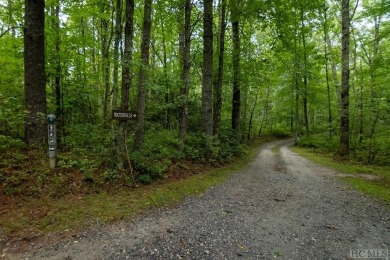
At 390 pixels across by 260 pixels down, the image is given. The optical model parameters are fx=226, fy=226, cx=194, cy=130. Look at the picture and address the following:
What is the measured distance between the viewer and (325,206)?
4.81 m

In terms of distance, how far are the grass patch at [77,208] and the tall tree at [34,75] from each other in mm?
2041

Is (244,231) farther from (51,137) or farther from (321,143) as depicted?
(321,143)

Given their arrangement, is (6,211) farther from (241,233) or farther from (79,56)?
(79,56)

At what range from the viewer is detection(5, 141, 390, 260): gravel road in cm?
298

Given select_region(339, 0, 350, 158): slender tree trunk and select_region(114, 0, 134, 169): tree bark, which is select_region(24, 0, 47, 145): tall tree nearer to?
select_region(114, 0, 134, 169): tree bark

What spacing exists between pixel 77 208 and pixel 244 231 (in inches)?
117

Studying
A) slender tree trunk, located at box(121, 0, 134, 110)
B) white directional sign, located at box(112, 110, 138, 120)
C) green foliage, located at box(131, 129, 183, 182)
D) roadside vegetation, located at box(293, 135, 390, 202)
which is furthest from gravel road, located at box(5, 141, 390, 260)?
slender tree trunk, located at box(121, 0, 134, 110)

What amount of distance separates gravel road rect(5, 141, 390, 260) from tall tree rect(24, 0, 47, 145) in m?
3.54

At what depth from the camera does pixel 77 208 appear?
13.4 feet

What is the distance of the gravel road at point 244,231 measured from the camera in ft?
9.77

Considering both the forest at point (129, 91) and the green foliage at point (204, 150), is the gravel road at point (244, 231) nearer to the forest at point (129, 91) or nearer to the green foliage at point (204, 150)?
the forest at point (129, 91)

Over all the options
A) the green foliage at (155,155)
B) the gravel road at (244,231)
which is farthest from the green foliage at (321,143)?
the green foliage at (155,155)

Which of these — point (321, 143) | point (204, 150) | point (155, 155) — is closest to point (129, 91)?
point (155, 155)

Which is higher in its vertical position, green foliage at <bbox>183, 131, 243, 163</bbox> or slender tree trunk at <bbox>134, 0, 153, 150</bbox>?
slender tree trunk at <bbox>134, 0, 153, 150</bbox>
